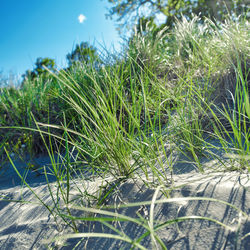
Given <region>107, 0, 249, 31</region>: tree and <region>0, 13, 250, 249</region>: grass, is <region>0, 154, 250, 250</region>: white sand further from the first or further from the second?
<region>107, 0, 249, 31</region>: tree

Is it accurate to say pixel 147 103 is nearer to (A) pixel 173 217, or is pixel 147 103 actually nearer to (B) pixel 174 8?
(A) pixel 173 217

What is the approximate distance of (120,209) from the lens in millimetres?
974

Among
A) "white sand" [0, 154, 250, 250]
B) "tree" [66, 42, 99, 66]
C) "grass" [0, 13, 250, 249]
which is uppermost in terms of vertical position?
"tree" [66, 42, 99, 66]

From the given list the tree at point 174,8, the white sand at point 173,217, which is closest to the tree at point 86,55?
the white sand at point 173,217

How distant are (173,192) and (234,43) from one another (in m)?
1.69

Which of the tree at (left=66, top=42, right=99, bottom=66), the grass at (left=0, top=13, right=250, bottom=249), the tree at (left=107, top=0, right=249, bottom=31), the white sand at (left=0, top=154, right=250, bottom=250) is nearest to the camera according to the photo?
the white sand at (left=0, top=154, right=250, bottom=250)

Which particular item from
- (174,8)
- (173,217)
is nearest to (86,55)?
(173,217)

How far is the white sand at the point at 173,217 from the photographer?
0.75 meters

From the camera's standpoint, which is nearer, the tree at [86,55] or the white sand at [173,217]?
the white sand at [173,217]

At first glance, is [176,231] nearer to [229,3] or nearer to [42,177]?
[42,177]

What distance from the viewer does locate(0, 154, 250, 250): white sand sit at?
0.75 m

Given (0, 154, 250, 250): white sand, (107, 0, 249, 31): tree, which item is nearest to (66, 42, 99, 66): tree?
(0, 154, 250, 250): white sand

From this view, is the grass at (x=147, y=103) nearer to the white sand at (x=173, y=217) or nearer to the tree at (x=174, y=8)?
the white sand at (x=173, y=217)

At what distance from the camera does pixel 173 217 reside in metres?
0.86
